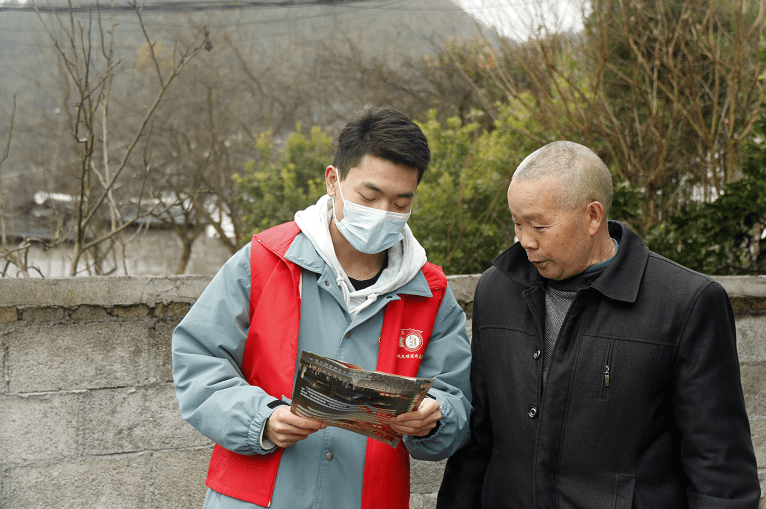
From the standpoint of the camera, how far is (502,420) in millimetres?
2107

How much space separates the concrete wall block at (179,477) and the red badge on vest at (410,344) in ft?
4.07

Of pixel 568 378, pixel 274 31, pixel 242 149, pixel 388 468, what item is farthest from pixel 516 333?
pixel 274 31

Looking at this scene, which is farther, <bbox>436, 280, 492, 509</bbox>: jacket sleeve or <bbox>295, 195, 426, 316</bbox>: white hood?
<bbox>436, 280, 492, 509</bbox>: jacket sleeve

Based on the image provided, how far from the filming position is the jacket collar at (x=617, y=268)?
1.92m

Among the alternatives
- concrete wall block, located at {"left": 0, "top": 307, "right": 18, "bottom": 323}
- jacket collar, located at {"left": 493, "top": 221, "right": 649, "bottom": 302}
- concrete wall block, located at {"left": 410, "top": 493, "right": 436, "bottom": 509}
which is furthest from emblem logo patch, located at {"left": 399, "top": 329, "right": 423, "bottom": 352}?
concrete wall block, located at {"left": 0, "top": 307, "right": 18, "bottom": 323}

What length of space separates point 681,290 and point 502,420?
69cm

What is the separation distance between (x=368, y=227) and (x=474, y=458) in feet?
2.91

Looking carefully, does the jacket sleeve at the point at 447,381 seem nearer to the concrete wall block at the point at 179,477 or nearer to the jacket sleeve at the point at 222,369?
the jacket sleeve at the point at 222,369

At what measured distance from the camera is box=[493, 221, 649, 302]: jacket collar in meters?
1.92

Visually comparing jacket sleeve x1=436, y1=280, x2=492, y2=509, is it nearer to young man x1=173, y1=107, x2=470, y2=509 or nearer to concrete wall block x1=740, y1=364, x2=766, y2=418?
young man x1=173, y1=107, x2=470, y2=509

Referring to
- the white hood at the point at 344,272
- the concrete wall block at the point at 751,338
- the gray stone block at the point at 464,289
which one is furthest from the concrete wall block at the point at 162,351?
the concrete wall block at the point at 751,338

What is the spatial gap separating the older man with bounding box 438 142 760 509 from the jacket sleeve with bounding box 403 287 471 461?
11cm

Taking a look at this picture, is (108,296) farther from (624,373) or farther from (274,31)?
(274,31)

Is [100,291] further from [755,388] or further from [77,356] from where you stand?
[755,388]
